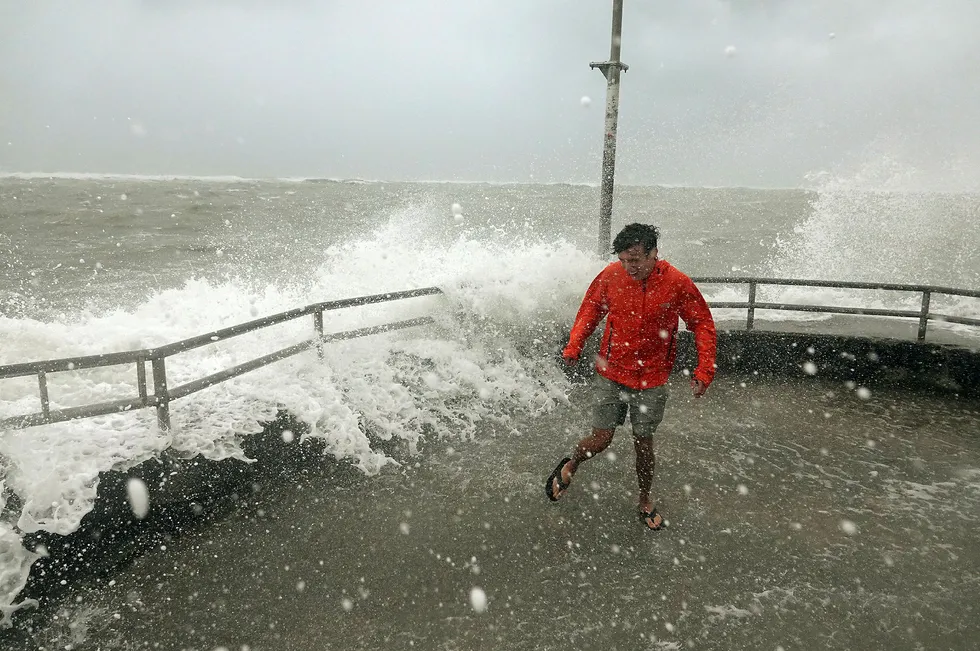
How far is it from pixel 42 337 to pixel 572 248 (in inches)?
305

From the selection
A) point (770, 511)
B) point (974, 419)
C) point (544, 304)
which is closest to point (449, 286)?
point (544, 304)

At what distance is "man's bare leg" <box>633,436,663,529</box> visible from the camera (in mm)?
4094

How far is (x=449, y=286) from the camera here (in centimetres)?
777

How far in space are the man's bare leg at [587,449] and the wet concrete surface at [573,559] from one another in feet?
0.73

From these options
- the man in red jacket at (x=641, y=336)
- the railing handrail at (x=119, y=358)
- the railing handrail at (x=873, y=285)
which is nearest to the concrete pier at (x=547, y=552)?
the man in red jacket at (x=641, y=336)

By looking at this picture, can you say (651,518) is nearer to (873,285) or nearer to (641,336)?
(641,336)

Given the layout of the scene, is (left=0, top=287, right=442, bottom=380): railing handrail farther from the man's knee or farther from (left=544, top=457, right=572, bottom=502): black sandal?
the man's knee

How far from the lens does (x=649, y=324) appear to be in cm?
391

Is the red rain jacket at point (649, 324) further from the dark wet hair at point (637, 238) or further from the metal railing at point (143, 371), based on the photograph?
the metal railing at point (143, 371)

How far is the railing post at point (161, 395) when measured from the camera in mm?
4461

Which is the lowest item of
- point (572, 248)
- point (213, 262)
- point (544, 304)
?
point (213, 262)

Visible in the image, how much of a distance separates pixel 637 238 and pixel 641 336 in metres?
0.64

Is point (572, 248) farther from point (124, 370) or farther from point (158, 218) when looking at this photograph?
point (158, 218)

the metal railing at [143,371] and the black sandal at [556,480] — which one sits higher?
the metal railing at [143,371]
